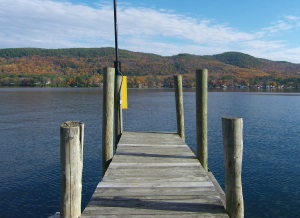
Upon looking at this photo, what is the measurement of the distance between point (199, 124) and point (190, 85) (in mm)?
151347

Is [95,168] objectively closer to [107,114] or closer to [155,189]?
[107,114]

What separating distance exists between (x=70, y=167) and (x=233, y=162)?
2638 mm

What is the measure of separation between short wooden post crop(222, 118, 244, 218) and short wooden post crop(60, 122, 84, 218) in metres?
2.41

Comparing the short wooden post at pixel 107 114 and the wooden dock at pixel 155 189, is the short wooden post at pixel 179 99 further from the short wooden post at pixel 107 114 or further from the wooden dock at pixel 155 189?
the short wooden post at pixel 107 114

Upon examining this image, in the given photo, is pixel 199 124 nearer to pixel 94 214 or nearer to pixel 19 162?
pixel 94 214

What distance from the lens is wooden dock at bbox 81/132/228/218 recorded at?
16.0ft

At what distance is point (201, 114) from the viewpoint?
323 inches

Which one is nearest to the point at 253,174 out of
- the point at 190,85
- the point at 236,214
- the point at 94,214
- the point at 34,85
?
the point at 236,214

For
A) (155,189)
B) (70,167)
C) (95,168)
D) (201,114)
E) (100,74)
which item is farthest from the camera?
(100,74)

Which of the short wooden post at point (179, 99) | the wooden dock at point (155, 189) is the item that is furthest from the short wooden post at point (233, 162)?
the short wooden post at point (179, 99)

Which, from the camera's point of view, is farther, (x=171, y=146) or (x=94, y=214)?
(x=171, y=146)

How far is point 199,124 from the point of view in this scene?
326 inches

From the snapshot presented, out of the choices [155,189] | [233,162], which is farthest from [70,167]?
[233,162]

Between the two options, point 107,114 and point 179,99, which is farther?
point 179,99
